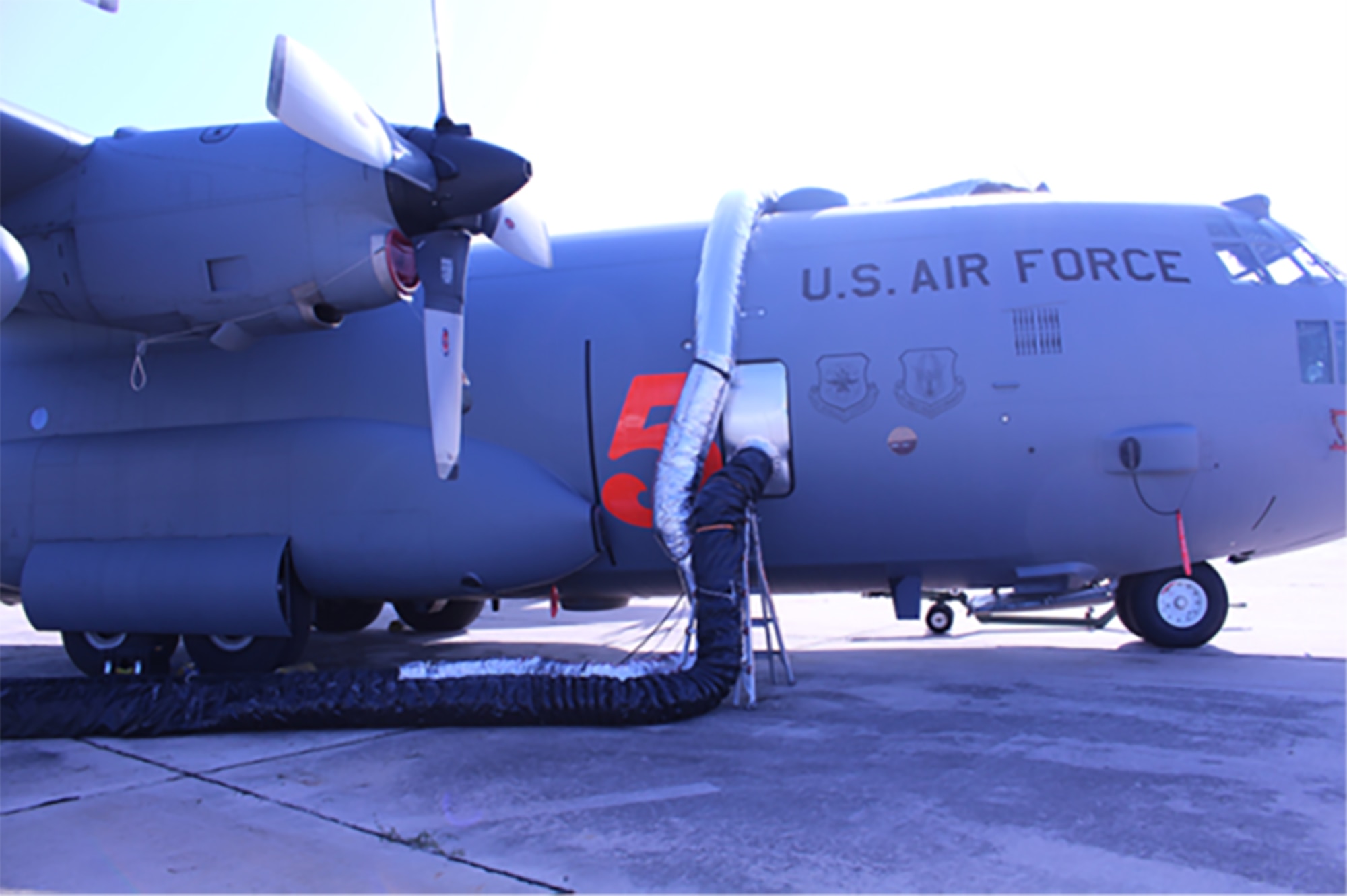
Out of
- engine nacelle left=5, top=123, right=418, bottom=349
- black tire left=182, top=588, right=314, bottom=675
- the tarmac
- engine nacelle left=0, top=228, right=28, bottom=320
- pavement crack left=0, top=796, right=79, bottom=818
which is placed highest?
engine nacelle left=5, top=123, right=418, bottom=349

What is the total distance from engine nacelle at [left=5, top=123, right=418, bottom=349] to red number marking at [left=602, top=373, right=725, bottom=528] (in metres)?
2.08

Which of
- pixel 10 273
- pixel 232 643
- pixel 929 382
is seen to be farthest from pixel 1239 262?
pixel 232 643

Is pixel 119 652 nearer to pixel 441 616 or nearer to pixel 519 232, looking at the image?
pixel 441 616

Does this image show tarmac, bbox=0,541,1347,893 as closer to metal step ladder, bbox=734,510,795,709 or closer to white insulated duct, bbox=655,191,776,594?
metal step ladder, bbox=734,510,795,709

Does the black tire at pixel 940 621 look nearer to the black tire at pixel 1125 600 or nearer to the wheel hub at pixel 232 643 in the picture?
the black tire at pixel 1125 600

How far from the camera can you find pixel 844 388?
8.14m

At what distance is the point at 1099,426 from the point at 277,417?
717 centimetres

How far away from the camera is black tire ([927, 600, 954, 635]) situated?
460 inches

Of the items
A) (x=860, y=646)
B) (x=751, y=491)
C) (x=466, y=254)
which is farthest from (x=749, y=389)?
(x=860, y=646)

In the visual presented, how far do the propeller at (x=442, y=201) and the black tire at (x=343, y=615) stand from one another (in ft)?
17.1

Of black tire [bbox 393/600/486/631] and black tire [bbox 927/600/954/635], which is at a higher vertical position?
black tire [bbox 393/600/486/631]

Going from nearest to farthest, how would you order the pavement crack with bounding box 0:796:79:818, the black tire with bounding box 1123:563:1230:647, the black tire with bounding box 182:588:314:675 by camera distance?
the pavement crack with bounding box 0:796:79:818, the black tire with bounding box 182:588:314:675, the black tire with bounding box 1123:563:1230:647

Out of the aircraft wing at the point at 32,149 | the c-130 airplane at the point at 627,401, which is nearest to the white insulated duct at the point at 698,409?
the c-130 airplane at the point at 627,401

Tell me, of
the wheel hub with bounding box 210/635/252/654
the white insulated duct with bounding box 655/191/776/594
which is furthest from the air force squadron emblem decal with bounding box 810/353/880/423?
the wheel hub with bounding box 210/635/252/654
